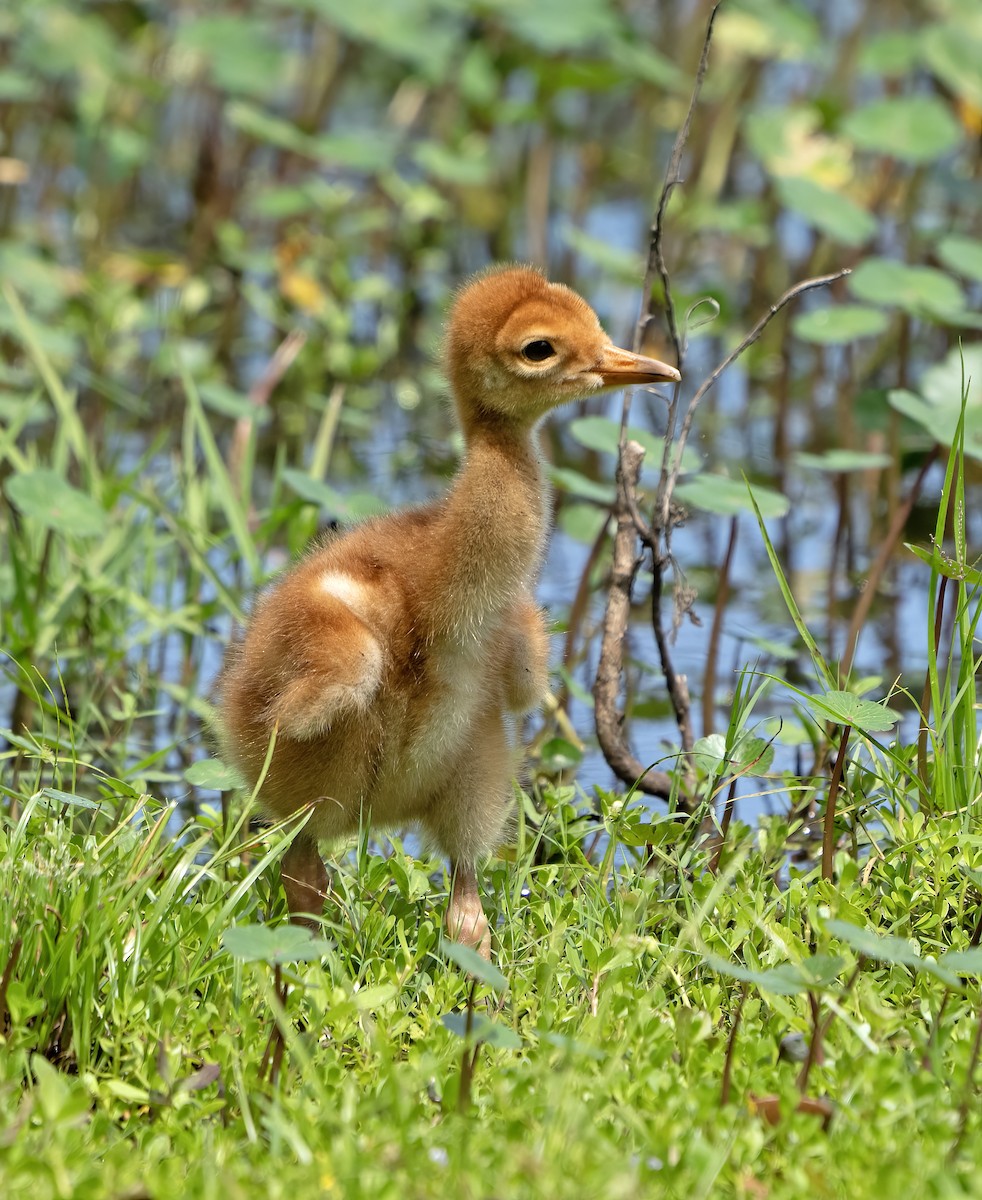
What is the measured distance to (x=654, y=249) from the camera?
3.25 meters

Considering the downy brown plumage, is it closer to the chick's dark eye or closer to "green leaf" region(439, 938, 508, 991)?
the chick's dark eye

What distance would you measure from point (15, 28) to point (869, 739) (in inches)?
218

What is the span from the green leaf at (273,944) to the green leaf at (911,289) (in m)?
3.04

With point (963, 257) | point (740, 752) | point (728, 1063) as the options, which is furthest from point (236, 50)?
point (728, 1063)

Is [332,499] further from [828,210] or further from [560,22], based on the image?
[560,22]

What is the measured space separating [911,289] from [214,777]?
2703 millimetres

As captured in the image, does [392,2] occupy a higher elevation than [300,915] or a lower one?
higher

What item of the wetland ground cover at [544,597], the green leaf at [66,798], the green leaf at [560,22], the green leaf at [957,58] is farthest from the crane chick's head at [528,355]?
the green leaf at [560,22]

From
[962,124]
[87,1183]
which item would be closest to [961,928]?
[87,1183]

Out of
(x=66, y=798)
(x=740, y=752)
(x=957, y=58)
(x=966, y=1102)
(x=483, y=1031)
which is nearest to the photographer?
(x=966, y=1102)

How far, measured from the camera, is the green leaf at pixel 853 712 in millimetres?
2748

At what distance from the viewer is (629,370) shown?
2787 millimetres

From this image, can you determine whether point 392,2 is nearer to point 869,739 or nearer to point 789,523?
point 789,523

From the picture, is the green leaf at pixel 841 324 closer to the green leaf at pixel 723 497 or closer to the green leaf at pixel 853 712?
the green leaf at pixel 723 497
